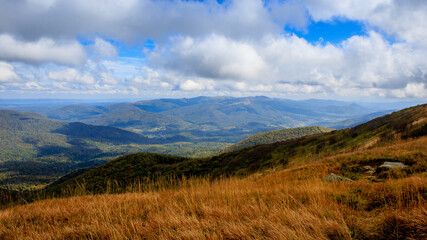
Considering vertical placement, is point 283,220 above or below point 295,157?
above

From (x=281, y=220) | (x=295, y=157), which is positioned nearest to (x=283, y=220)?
(x=281, y=220)

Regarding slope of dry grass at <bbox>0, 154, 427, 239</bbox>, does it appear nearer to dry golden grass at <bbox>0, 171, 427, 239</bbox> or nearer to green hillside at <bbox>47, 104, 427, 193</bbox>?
dry golden grass at <bbox>0, 171, 427, 239</bbox>

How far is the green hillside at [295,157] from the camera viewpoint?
11486 millimetres

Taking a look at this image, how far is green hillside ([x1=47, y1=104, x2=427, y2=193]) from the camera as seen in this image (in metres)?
→ 11.5

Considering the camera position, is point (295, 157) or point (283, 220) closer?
point (283, 220)

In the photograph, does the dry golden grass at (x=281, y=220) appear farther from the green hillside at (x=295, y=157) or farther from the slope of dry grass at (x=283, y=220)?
the green hillside at (x=295, y=157)

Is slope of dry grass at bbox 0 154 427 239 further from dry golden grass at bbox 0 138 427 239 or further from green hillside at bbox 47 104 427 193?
green hillside at bbox 47 104 427 193

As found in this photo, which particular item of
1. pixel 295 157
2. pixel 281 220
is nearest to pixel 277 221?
pixel 281 220

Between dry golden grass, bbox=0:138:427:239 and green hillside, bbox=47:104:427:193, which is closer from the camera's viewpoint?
dry golden grass, bbox=0:138:427:239

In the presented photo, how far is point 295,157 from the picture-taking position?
31.1 metres

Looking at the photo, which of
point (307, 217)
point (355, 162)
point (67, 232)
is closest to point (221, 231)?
point (307, 217)

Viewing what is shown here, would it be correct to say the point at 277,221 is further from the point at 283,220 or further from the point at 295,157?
the point at 295,157

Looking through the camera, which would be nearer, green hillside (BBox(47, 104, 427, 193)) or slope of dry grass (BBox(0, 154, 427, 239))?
slope of dry grass (BBox(0, 154, 427, 239))

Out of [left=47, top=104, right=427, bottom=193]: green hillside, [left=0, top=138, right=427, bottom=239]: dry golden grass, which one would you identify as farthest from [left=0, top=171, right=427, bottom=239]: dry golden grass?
[left=47, top=104, right=427, bottom=193]: green hillside
